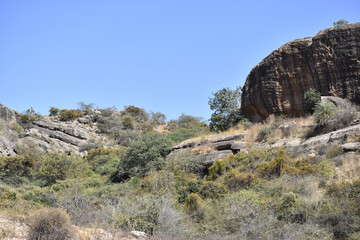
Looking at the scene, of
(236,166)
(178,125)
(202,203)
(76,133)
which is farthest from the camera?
(178,125)

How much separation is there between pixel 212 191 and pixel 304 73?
37.5 ft

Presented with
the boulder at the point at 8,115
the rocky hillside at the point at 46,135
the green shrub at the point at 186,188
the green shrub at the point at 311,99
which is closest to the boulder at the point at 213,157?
the green shrub at the point at 186,188

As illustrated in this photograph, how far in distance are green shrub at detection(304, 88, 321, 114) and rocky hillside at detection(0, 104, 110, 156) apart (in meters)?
23.4

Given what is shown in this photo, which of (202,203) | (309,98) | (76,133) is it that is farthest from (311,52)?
(76,133)

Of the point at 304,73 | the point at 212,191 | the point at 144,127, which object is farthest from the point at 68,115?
the point at 212,191

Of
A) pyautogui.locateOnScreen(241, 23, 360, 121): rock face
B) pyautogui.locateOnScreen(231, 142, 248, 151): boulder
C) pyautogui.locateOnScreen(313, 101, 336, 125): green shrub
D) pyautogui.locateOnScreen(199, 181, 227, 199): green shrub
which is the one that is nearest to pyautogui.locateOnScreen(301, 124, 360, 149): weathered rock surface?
pyautogui.locateOnScreen(313, 101, 336, 125): green shrub

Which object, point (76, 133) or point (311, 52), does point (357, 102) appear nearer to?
point (311, 52)

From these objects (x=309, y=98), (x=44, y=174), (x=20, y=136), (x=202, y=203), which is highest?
(x=20, y=136)

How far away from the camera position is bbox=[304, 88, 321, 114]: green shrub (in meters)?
19.0

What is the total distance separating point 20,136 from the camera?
35.0 meters

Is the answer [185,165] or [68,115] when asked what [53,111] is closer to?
[68,115]

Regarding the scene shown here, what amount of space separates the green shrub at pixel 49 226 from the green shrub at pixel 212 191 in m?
6.19

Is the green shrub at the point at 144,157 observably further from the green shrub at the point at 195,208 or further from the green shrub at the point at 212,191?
the green shrub at the point at 195,208

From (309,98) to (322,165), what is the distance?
856 centimetres
